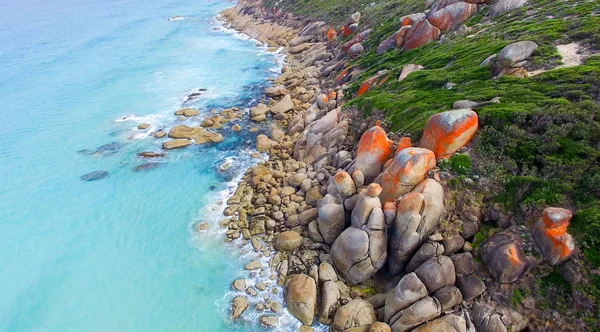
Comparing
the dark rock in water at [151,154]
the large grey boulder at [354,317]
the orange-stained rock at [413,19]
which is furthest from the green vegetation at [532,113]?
the dark rock in water at [151,154]

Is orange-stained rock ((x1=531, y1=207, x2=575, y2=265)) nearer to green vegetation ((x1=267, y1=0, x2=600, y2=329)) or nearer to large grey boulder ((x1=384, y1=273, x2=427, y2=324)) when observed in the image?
green vegetation ((x1=267, y1=0, x2=600, y2=329))

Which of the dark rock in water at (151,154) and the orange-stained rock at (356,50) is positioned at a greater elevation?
the orange-stained rock at (356,50)

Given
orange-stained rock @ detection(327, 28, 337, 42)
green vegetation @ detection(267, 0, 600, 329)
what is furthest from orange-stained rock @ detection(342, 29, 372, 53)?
green vegetation @ detection(267, 0, 600, 329)

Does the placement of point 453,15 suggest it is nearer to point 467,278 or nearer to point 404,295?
point 467,278

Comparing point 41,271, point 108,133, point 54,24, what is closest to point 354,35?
point 108,133

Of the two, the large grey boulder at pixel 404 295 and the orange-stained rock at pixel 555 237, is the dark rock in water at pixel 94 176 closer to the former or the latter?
the large grey boulder at pixel 404 295

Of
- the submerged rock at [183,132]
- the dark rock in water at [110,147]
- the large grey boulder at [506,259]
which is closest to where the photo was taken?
the large grey boulder at [506,259]
